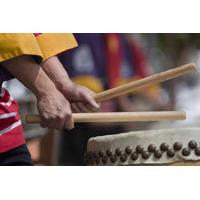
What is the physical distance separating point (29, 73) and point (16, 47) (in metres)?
0.05

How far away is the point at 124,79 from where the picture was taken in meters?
1.31

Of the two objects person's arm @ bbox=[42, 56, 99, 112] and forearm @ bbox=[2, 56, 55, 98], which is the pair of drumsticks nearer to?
person's arm @ bbox=[42, 56, 99, 112]

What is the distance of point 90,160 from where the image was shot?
1.23m

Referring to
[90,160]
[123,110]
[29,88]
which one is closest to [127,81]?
[123,110]

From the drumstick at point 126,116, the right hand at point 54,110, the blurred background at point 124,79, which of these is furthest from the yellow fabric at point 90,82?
the right hand at point 54,110

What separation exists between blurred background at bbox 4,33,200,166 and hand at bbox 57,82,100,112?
0.13 ft

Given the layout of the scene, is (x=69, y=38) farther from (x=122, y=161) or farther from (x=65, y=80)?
(x=122, y=161)

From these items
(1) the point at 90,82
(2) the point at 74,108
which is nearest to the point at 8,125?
(2) the point at 74,108

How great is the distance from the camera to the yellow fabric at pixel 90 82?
4.25 ft

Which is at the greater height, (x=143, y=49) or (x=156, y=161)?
(x=143, y=49)

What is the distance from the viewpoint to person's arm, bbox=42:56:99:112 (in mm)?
1167

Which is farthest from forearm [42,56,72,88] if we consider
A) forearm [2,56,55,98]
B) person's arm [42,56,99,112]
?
forearm [2,56,55,98]

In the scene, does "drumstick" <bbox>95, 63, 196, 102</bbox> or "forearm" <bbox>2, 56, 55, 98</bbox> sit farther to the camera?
"drumstick" <bbox>95, 63, 196, 102</bbox>

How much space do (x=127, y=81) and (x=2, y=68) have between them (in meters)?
0.32
